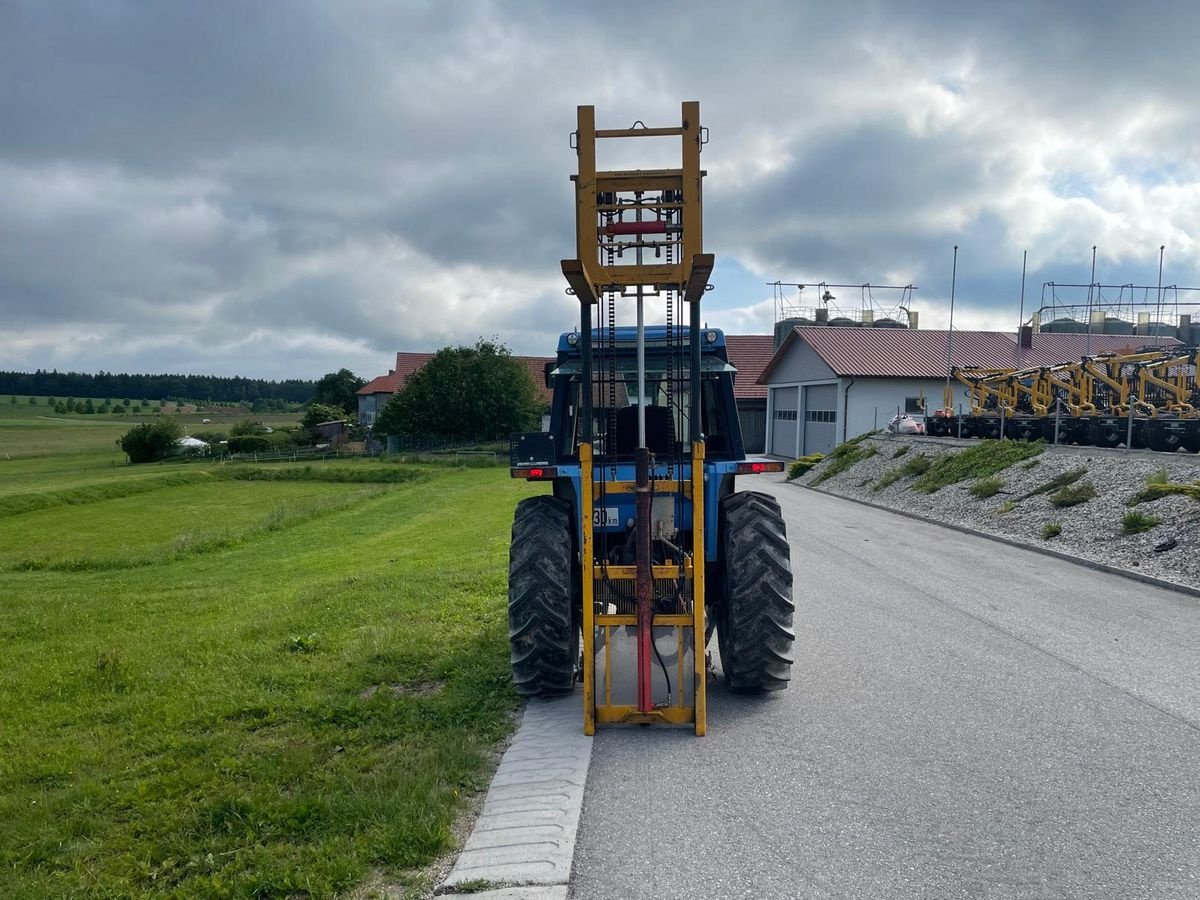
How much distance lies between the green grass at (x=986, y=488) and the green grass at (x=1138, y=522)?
4924 millimetres

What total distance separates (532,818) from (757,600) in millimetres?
2181

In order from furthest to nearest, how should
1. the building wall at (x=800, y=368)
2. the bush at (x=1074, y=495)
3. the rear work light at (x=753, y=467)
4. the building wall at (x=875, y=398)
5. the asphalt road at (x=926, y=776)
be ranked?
the building wall at (x=800, y=368) → the building wall at (x=875, y=398) → the bush at (x=1074, y=495) → the rear work light at (x=753, y=467) → the asphalt road at (x=926, y=776)

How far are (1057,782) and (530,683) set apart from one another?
3102 millimetres

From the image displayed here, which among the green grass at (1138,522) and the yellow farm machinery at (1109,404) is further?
the yellow farm machinery at (1109,404)

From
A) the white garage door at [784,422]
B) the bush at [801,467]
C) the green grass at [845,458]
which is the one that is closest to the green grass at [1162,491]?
the green grass at [845,458]

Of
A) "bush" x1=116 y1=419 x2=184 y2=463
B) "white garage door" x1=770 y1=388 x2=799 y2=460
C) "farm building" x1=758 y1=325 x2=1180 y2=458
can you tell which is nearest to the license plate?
"farm building" x1=758 y1=325 x2=1180 y2=458

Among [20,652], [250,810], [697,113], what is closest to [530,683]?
[250,810]

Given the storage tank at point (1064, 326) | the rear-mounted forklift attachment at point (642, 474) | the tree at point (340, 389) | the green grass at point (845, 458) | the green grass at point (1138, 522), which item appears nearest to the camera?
the rear-mounted forklift attachment at point (642, 474)

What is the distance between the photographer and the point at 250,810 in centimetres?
418

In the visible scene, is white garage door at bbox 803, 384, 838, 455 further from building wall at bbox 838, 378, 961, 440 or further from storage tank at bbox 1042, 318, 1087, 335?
storage tank at bbox 1042, 318, 1087, 335

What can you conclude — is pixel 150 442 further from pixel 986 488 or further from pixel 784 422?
pixel 986 488

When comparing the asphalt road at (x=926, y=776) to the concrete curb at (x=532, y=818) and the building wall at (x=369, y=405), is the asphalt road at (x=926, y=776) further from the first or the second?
the building wall at (x=369, y=405)

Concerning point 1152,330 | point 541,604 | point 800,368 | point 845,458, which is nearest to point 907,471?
point 845,458

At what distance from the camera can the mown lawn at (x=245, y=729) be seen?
3797 millimetres
